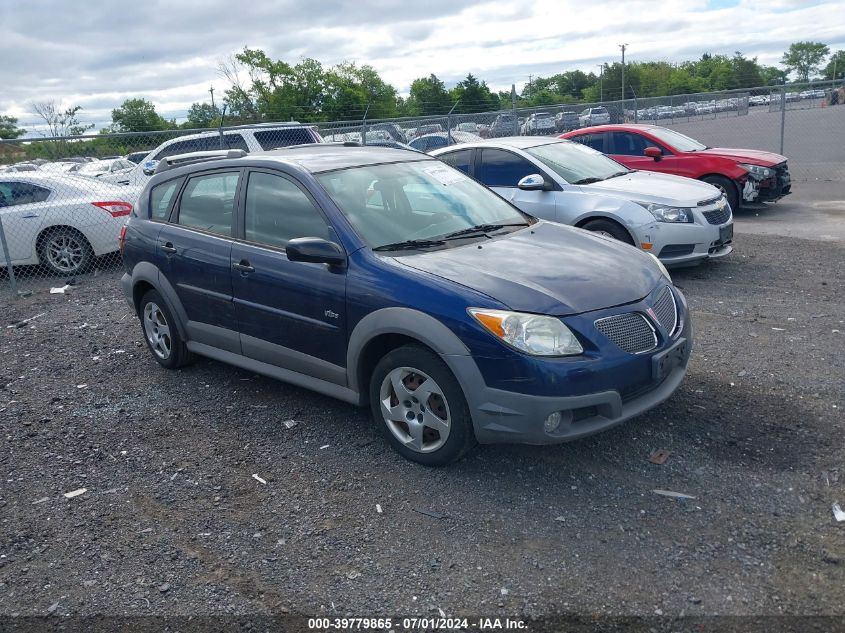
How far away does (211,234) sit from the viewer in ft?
17.9

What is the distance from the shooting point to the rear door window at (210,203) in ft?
17.6

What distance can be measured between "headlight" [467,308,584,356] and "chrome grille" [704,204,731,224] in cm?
512

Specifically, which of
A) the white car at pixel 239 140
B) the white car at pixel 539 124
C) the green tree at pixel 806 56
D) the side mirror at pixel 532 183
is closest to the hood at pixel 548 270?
the side mirror at pixel 532 183

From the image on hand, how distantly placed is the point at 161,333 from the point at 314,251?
240 centimetres

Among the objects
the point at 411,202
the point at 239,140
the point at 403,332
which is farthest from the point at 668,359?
the point at 239,140

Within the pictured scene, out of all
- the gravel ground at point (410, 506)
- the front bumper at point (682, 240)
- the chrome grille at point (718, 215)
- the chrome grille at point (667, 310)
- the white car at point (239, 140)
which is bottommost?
the gravel ground at point (410, 506)

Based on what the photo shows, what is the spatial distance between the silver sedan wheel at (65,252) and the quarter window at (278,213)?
21.5 feet

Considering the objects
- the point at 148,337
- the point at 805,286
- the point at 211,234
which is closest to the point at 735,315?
the point at 805,286

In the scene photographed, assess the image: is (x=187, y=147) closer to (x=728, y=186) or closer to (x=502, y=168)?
(x=502, y=168)

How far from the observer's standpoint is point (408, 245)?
4.63m

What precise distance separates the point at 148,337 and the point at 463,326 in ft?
11.4

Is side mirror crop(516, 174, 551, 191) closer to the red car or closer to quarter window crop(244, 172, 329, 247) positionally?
quarter window crop(244, 172, 329, 247)

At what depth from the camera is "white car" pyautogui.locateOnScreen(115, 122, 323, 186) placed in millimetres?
13305

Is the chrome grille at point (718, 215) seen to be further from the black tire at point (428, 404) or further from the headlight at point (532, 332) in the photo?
the black tire at point (428, 404)
